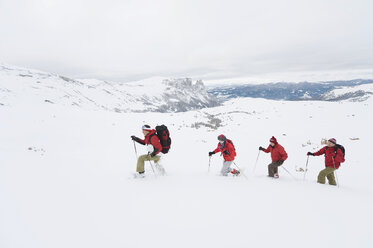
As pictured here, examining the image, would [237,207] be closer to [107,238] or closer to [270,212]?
[270,212]

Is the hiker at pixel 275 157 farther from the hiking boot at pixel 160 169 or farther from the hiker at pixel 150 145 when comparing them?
the hiker at pixel 150 145

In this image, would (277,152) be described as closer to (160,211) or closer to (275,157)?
(275,157)

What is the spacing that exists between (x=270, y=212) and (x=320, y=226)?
111 cm

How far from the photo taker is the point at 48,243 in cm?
340

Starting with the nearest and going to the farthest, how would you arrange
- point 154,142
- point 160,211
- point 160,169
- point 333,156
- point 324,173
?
point 160,211 → point 154,142 → point 160,169 → point 333,156 → point 324,173

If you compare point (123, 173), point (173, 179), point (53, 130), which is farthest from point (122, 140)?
point (173, 179)

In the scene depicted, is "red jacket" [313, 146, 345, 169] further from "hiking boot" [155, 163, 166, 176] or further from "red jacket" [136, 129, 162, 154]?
"red jacket" [136, 129, 162, 154]

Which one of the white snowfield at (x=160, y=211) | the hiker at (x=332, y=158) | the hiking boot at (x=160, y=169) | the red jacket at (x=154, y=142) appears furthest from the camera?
the hiker at (x=332, y=158)

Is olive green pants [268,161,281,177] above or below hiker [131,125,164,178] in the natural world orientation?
below

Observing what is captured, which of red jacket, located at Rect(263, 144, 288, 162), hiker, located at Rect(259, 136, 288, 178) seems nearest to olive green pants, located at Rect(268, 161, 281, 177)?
hiker, located at Rect(259, 136, 288, 178)

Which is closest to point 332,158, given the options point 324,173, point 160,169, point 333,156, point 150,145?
Answer: point 333,156

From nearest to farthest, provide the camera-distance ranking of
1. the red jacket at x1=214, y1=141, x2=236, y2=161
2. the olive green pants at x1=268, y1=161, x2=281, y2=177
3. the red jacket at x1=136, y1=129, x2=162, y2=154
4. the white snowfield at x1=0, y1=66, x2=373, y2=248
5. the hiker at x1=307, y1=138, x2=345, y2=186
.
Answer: the white snowfield at x1=0, y1=66, x2=373, y2=248, the red jacket at x1=136, y1=129, x2=162, y2=154, the hiker at x1=307, y1=138, x2=345, y2=186, the red jacket at x1=214, y1=141, x2=236, y2=161, the olive green pants at x1=268, y1=161, x2=281, y2=177

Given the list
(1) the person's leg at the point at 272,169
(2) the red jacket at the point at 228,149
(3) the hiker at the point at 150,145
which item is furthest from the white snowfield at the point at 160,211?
(1) the person's leg at the point at 272,169

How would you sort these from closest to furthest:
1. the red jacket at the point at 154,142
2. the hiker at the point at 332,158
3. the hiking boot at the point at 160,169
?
the red jacket at the point at 154,142 < the hiking boot at the point at 160,169 < the hiker at the point at 332,158
